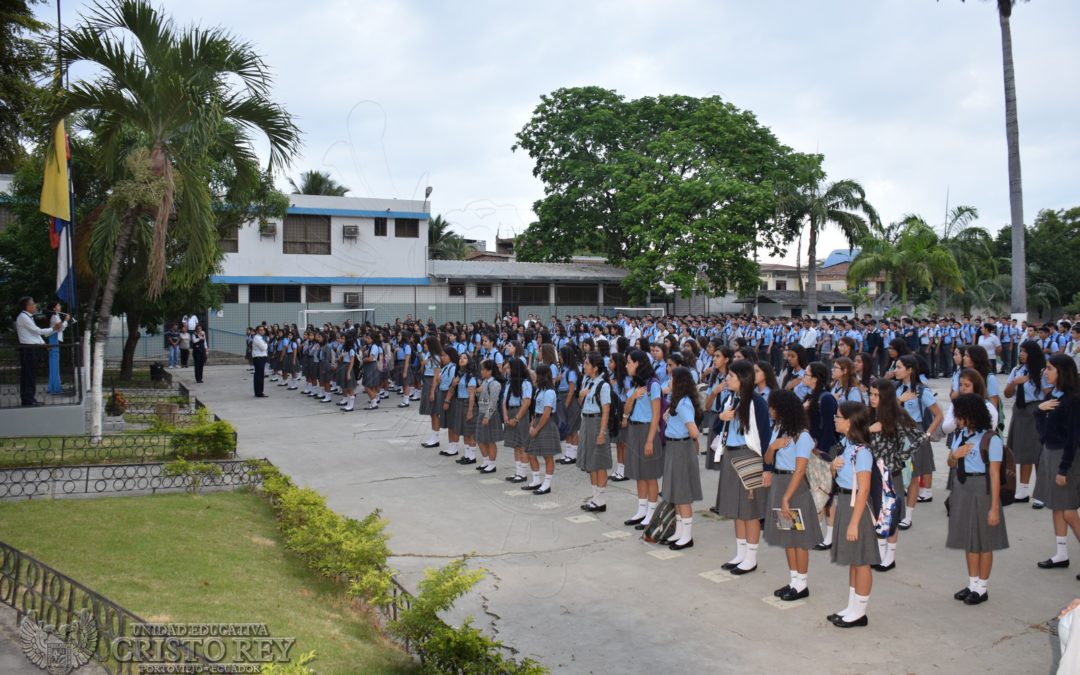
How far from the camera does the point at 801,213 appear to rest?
32.2 meters

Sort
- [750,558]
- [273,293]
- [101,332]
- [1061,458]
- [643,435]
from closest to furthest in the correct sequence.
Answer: [1061,458]
[750,558]
[643,435]
[101,332]
[273,293]

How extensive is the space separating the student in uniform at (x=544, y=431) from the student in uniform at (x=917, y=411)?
379 cm

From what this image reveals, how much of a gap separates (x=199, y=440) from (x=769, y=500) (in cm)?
742

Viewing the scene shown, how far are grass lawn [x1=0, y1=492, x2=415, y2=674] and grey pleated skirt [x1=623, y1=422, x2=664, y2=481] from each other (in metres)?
3.33

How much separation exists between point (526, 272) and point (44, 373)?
1008 inches

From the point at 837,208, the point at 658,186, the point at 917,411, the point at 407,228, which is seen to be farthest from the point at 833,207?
the point at 917,411

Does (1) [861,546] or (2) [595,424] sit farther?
(2) [595,424]

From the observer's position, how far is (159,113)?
10578 millimetres

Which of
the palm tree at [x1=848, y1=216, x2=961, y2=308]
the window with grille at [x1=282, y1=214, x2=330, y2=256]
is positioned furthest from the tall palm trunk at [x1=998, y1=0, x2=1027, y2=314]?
the window with grille at [x1=282, y1=214, x2=330, y2=256]

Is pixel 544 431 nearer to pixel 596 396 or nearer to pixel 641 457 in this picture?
pixel 596 396

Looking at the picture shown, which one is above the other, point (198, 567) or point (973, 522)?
point (973, 522)

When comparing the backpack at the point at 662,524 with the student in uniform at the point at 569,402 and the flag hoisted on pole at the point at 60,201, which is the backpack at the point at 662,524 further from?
the flag hoisted on pole at the point at 60,201

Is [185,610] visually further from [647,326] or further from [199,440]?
[647,326]

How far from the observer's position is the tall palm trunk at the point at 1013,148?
62.5 ft
